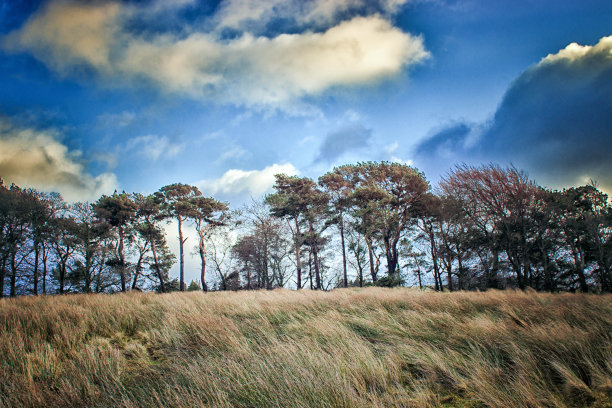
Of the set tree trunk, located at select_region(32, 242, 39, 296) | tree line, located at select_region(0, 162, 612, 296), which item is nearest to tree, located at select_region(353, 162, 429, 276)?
tree line, located at select_region(0, 162, 612, 296)

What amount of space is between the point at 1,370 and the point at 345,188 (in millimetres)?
25487

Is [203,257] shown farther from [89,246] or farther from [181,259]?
[89,246]

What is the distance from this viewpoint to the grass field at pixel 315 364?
2520mm

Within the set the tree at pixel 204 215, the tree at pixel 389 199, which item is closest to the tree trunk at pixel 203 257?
the tree at pixel 204 215

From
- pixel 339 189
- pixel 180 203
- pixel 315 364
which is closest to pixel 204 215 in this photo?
pixel 180 203

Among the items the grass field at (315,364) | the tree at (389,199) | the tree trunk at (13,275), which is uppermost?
the tree at (389,199)

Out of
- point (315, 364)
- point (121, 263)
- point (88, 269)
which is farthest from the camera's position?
point (121, 263)

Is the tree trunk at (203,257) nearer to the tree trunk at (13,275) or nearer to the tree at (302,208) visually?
the tree at (302,208)

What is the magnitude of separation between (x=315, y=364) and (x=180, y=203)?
26.0m

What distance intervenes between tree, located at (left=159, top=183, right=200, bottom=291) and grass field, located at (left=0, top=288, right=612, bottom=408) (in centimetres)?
2118

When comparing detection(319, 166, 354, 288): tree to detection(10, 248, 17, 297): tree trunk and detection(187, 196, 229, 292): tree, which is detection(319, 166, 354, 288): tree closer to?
detection(187, 196, 229, 292): tree

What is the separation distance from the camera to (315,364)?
10.2 ft

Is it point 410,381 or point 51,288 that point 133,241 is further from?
point 410,381

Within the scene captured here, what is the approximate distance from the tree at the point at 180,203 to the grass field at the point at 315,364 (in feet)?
69.5
